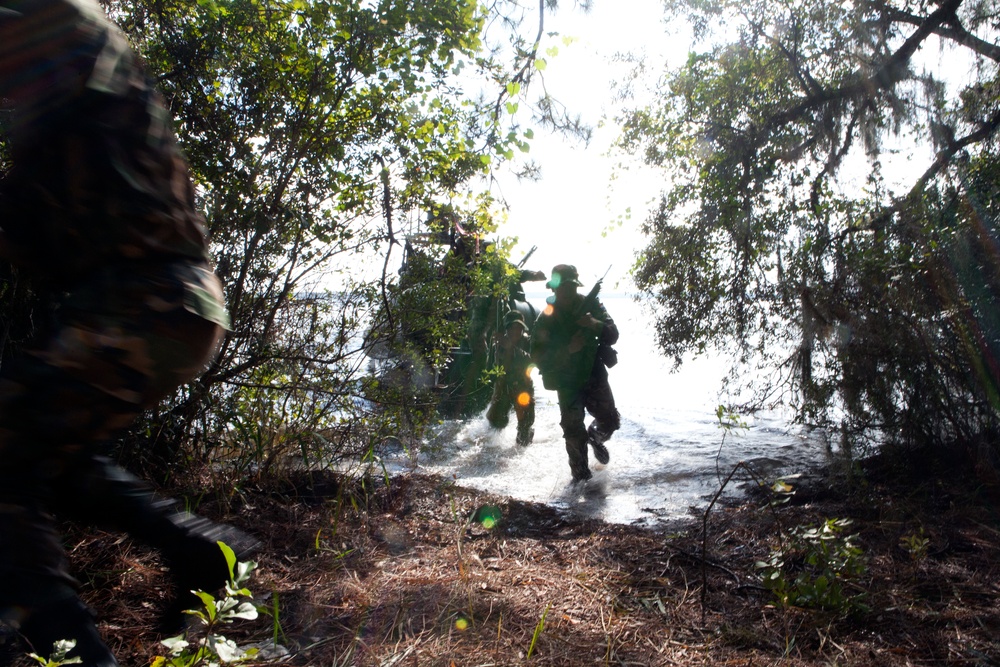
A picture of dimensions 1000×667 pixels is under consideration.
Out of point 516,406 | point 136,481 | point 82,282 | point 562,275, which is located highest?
point 562,275

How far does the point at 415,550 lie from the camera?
315 cm

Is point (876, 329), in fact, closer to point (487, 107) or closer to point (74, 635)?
point (487, 107)

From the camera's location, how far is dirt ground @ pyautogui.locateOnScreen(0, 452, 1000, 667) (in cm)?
212

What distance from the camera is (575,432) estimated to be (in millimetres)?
Result: 6289

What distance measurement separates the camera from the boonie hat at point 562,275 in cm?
680

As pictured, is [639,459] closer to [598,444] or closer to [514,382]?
[598,444]

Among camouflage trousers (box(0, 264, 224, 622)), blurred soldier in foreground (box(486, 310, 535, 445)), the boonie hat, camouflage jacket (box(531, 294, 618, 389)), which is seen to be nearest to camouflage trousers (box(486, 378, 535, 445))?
blurred soldier in foreground (box(486, 310, 535, 445))

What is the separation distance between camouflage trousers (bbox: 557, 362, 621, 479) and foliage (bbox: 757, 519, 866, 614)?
3543mm

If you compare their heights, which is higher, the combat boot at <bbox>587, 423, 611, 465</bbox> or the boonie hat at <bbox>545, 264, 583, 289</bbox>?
the boonie hat at <bbox>545, 264, 583, 289</bbox>

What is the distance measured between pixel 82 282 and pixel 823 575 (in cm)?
257

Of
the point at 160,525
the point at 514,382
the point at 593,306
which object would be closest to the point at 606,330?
the point at 593,306

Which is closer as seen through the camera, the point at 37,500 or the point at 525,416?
the point at 37,500

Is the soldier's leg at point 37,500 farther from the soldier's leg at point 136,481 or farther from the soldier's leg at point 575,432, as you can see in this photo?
the soldier's leg at point 575,432

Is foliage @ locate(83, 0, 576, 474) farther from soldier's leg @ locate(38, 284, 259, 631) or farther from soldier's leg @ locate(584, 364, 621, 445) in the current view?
soldier's leg @ locate(584, 364, 621, 445)
